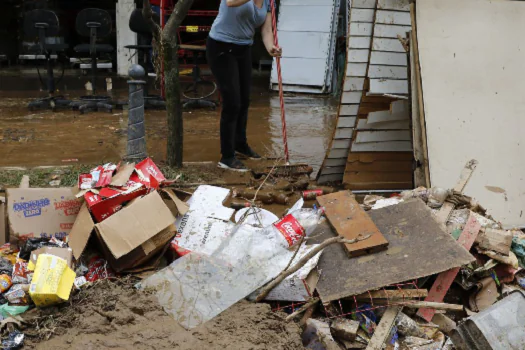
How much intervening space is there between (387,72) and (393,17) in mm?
462

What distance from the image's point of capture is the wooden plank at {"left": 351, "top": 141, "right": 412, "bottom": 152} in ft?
17.5

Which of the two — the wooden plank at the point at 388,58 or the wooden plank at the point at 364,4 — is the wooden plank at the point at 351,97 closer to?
the wooden plank at the point at 388,58

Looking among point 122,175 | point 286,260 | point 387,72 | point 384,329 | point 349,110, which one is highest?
point 387,72

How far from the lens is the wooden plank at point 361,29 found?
4.95 m

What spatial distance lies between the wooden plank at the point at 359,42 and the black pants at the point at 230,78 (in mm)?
1048

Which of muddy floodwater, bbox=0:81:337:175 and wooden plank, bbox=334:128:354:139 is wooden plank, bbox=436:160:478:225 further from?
muddy floodwater, bbox=0:81:337:175

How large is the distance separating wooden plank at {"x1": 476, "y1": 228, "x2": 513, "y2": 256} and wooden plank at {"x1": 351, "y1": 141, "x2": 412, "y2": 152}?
5.60ft

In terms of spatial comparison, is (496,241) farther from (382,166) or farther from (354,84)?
(354,84)

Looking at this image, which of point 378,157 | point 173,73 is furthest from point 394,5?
point 173,73

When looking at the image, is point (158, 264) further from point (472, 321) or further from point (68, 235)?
point (472, 321)

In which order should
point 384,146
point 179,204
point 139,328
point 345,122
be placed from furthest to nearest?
point 384,146 → point 345,122 → point 179,204 → point 139,328

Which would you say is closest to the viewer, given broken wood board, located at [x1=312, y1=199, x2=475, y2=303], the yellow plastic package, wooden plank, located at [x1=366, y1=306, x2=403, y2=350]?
the yellow plastic package

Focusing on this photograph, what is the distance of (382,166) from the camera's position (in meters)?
5.45

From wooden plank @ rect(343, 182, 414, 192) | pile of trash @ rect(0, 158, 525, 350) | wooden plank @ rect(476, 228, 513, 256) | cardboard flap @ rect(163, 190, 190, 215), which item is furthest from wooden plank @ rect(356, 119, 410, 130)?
cardboard flap @ rect(163, 190, 190, 215)
